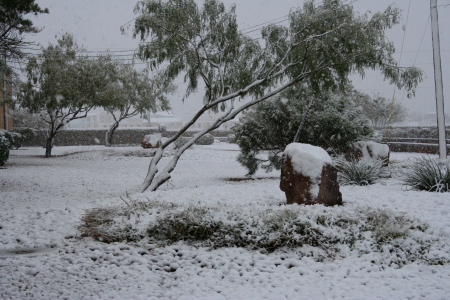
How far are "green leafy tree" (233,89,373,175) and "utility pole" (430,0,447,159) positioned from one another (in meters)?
1.89

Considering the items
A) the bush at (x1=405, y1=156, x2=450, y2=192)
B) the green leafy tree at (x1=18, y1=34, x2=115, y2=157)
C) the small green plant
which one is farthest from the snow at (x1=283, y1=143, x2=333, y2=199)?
the green leafy tree at (x1=18, y1=34, x2=115, y2=157)

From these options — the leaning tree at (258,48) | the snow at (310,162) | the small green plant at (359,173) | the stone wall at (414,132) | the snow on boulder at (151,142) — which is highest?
the leaning tree at (258,48)

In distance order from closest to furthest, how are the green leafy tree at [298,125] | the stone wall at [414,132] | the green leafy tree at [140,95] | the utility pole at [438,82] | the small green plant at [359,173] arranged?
the small green plant at [359,173]
the green leafy tree at [298,125]
the utility pole at [438,82]
the stone wall at [414,132]
the green leafy tree at [140,95]

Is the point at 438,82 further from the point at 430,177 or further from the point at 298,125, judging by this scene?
the point at 430,177

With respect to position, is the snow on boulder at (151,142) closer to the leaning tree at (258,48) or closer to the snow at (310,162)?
the leaning tree at (258,48)

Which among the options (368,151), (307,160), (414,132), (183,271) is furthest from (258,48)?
(414,132)

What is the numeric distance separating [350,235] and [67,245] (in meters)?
2.94

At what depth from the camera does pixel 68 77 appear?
13.9 meters

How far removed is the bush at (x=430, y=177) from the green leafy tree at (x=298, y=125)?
6.94 ft

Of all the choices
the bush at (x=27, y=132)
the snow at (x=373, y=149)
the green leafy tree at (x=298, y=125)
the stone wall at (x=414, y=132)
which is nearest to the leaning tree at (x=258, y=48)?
the green leafy tree at (x=298, y=125)

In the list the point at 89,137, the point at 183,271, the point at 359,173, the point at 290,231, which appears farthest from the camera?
the point at 89,137

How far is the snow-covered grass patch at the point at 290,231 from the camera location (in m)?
3.55

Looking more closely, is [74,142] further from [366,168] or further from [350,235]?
[350,235]

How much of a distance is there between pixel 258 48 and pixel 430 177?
4.40 metres
